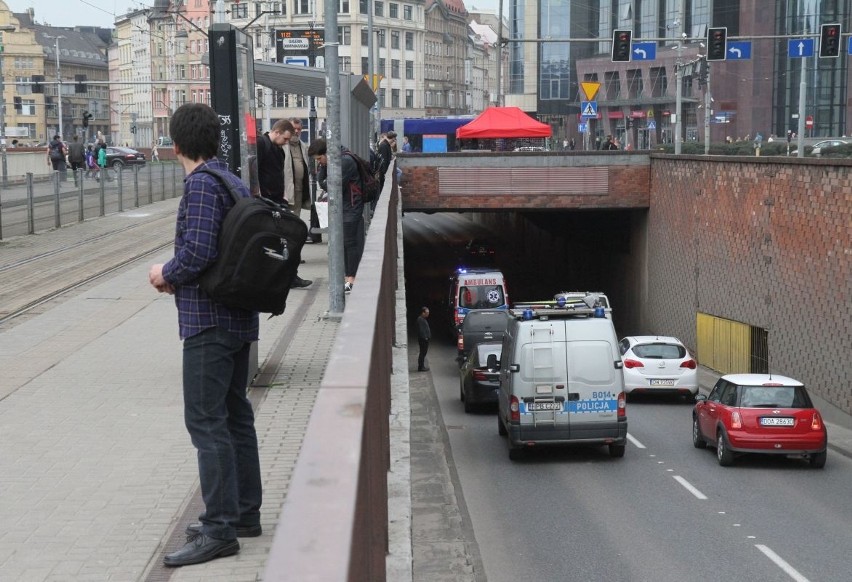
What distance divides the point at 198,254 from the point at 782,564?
34.2ft

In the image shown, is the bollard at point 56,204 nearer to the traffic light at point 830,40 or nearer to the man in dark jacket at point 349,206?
the man in dark jacket at point 349,206

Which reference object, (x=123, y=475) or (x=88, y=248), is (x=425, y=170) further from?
(x=123, y=475)

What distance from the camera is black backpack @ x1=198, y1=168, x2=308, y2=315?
5.17 metres

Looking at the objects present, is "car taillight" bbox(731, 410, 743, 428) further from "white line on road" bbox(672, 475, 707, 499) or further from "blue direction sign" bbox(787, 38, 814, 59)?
"blue direction sign" bbox(787, 38, 814, 59)

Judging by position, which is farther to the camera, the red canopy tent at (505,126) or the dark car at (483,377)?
the red canopy tent at (505,126)

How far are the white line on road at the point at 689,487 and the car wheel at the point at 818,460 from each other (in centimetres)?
268

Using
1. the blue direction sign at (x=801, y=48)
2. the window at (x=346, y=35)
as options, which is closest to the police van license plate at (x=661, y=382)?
the blue direction sign at (x=801, y=48)

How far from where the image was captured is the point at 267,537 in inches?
233

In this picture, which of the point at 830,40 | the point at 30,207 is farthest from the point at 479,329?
the point at 830,40

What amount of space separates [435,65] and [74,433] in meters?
138

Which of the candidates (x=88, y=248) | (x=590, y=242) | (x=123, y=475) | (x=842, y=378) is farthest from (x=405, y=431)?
(x=590, y=242)

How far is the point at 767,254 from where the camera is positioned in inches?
1204

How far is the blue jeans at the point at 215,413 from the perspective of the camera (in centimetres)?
531

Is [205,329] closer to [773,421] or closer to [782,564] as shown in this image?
[782,564]
